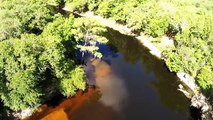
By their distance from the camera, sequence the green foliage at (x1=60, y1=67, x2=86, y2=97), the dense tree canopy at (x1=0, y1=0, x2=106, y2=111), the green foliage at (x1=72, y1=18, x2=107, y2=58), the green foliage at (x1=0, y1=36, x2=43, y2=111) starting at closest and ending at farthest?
the green foliage at (x1=0, y1=36, x2=43, y2=111), the dense tree canopy at (x1=0, y1=0, x2=106, y2=111), the green foliage at (x1=60, y1=67, x2=86, y2=97), the green foliage at (x1=72, y1=18, x2=107, y2=58)

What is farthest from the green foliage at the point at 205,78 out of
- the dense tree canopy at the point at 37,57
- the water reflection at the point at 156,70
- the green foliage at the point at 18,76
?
the green foliage at the point at 18,76

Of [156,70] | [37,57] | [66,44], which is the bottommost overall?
[156,70]

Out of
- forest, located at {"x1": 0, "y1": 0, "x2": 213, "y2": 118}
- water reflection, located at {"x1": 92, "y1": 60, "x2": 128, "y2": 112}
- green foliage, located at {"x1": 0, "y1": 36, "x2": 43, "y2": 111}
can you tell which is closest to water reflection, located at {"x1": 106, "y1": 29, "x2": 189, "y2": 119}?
forest, located at {"x1": 0, "y1": 0, "x2": 213, "y2": 118}

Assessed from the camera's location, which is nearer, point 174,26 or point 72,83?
point 72,83

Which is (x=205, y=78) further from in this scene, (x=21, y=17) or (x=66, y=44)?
(x=21, y=17)

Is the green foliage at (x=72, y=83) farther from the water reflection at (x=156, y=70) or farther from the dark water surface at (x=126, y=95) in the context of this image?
the water reflection at (x=156, y=70)

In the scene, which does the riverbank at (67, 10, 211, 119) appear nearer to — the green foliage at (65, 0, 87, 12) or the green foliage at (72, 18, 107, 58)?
the green foliage at (65, 0, 87, 12)

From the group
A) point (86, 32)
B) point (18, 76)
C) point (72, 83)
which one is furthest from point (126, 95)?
point (18, 76)
